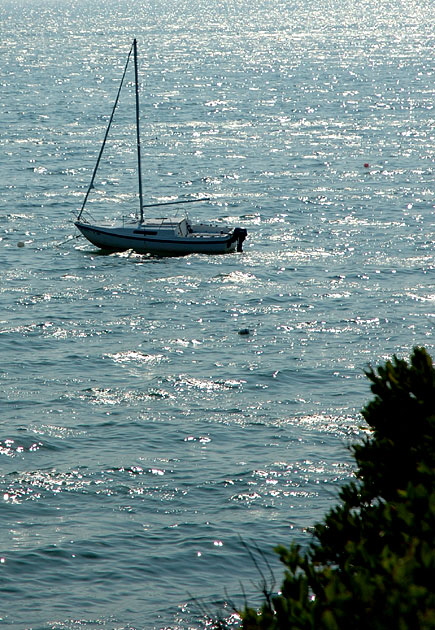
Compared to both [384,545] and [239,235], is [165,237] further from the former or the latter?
[384,545]

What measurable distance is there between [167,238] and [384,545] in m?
54.2

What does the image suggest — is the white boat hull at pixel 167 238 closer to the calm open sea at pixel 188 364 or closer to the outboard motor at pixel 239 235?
the outboard motor at pixel 239 235

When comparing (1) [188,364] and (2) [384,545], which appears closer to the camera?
(2) [384,545]

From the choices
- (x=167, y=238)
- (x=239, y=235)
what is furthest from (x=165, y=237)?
(x=239, y=235)

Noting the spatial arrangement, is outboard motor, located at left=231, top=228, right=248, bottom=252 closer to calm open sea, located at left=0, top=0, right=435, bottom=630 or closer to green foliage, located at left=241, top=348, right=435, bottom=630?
calm open sea, located at left=0, top=0, right=435, bottom=630

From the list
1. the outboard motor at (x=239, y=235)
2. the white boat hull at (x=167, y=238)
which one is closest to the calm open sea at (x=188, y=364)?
the white boat hull at (x=167, y=238)

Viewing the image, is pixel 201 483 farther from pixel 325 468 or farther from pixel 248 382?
pixel 248 382

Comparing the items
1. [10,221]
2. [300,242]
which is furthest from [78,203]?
[300,242]

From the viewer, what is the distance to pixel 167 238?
225ft

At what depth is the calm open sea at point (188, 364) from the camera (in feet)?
103

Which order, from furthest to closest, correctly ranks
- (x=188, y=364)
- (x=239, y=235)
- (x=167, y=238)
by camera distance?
(x=167, y=238) < (x=239, y=235) < (x=188, y=364)

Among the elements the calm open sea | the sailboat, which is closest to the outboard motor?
the sailboat

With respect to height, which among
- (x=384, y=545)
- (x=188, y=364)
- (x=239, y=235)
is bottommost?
(x=188, y=364)

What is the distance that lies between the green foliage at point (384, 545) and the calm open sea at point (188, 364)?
9.74ft
